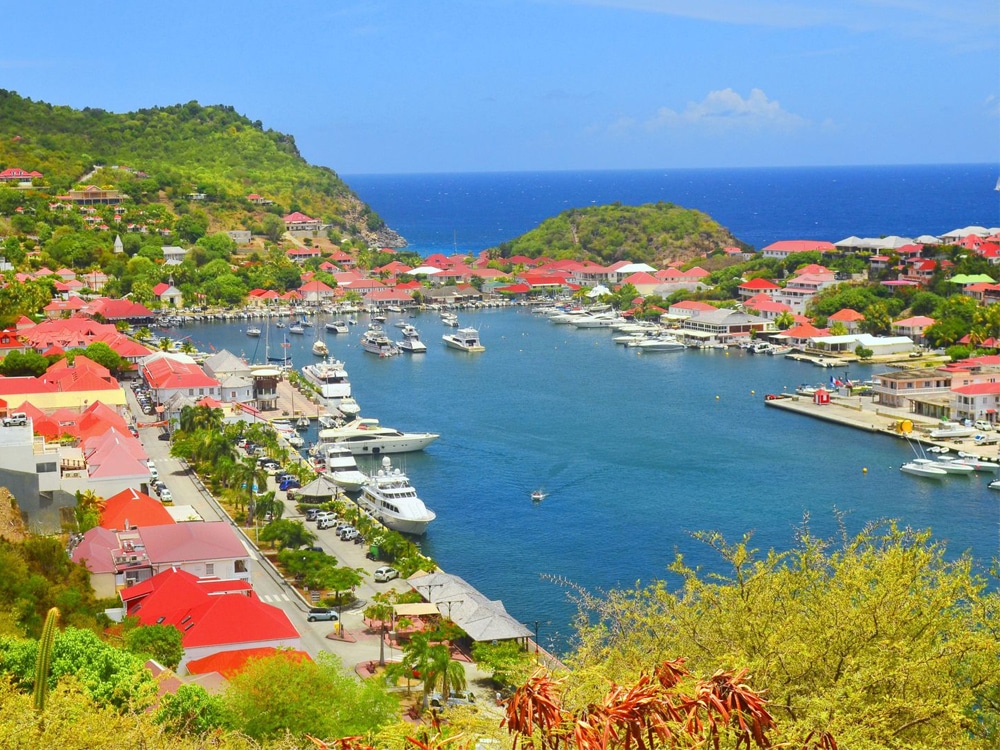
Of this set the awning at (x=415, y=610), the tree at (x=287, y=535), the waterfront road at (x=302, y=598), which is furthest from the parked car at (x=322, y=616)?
the tree at (x=287, y=535)

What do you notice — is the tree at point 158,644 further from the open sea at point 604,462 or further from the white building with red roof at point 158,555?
the open sea at point 604,462

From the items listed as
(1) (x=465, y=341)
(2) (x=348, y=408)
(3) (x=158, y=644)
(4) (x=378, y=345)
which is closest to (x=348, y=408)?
(2) (x=348, y=408)

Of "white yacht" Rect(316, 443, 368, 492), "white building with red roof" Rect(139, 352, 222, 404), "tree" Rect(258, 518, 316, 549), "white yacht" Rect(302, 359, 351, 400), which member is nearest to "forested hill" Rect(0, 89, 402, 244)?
"white yacht" Rect(302, 359, 351, 400)

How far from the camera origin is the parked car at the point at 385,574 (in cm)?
1639

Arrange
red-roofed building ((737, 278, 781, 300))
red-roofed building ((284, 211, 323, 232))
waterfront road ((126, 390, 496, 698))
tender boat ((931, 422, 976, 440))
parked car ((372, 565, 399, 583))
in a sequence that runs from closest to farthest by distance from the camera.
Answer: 1. waterfront road ((126, 390, 496, 698))
2. parked car ((372, 565, 399, 583))
3. tender boat ((931, 422, 976, 440))
4. red-roofed building ((737, 278, 781, 300))
5. red-roofed building ((284, 211, 323, 232))

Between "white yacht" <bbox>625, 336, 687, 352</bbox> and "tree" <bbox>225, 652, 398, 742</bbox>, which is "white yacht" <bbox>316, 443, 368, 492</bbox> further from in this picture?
"white yacht" <bbox>625, 336, 687, 352</bbox>

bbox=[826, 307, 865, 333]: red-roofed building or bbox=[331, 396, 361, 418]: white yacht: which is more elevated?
bbox=[826, 307, 865, 333]: red-roofed building

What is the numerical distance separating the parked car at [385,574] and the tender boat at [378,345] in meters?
21.1

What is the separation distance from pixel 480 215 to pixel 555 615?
100657 millimetres

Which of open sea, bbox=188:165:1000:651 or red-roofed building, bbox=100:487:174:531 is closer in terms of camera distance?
red-roofed building, bbox=100:487:174:531

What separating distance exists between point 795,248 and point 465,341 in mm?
18262

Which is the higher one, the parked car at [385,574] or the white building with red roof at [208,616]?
the white building with red roof at [208,616]

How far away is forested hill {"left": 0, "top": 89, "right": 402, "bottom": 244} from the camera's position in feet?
205

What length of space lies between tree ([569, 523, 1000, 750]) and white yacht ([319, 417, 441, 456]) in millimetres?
14539
